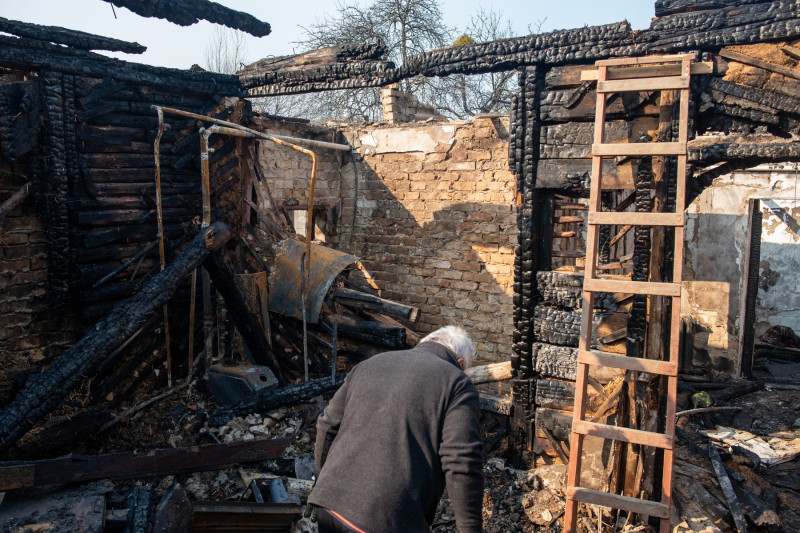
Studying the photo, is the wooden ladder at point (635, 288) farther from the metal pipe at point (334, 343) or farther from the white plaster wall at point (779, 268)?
the white plaster wall at point (779, 268)

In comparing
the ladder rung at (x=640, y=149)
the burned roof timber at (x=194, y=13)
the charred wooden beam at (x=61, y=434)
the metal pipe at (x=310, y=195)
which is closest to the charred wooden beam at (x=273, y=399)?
the metal pipe at (x=310, y=195)

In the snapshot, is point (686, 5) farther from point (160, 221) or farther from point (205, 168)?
point (160, 221)

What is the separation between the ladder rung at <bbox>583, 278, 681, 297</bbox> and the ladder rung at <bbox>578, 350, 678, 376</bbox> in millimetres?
386

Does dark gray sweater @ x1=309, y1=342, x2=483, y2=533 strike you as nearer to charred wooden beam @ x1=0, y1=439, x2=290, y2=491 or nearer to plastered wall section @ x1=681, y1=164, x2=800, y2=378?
charred wooden beam @ x1=0, y1=439, x2=290, y2=491

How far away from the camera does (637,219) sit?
3396 mm

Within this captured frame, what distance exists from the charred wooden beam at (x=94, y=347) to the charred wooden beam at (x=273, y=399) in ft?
3.93

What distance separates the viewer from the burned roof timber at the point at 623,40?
3672 millimetres

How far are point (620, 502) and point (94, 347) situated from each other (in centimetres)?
423

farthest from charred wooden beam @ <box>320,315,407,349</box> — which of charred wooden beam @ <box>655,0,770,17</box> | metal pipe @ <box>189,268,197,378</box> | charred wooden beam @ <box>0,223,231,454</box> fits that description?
charred wooden beam @ <box>655,0,770,17</box>

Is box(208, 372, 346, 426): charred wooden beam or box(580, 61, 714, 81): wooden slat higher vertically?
box(580, 61, 714, 81): wooden slat

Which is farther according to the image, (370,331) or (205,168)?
(370,331)

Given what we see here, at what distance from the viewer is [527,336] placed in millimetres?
4578

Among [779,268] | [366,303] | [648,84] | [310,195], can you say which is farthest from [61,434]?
[779,268]

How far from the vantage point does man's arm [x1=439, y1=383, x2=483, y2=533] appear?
2.47 metres
